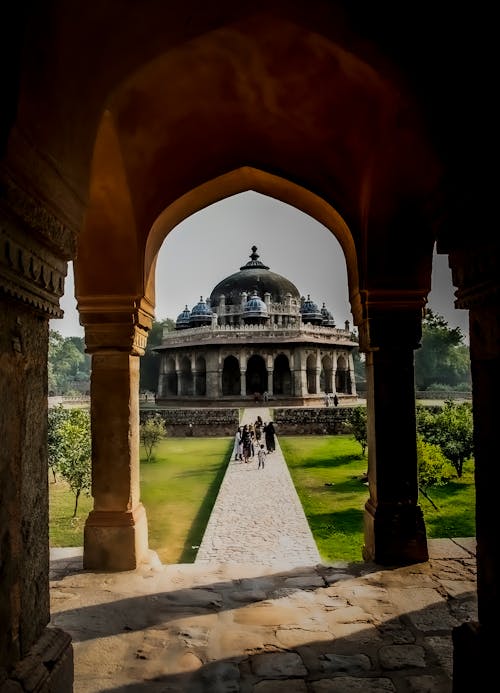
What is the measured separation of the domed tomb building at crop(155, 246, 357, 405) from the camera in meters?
33.9

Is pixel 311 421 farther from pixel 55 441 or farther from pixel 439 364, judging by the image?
pixel 439 364

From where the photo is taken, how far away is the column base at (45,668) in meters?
2.12

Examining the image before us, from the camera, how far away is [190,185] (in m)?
5.51

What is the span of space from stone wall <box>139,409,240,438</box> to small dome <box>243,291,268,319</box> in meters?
14.4

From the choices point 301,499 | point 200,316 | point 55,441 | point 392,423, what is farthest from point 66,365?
point 392,423

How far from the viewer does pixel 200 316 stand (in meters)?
38.9

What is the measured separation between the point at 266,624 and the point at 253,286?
3914 cm

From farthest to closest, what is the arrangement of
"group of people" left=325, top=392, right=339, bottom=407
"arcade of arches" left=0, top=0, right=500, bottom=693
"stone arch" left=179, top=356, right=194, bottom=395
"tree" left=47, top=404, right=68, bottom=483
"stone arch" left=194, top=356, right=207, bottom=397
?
"stone arch" left=179, top=356, right=194, bottom=395 → "stone arch" left=194, top=356, right=207, bottom=397 → "group of people" left=325, top=392, right=339, bottom=407 → "tree" left=47, top=404, right=68, bottom=483 → "arcade of arches" left=0, top=0, right=500, bottom=693

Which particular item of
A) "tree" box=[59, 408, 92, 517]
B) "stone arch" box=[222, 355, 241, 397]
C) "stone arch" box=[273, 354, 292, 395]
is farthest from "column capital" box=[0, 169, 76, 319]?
"stone arch" box=[222, 355, 241, 397]

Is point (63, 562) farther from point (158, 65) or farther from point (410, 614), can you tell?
point (158, 65)

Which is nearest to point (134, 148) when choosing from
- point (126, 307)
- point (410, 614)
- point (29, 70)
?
point (126, 307)

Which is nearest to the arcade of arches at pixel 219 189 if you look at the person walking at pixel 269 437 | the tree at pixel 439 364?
the person walking at pixel 269 437

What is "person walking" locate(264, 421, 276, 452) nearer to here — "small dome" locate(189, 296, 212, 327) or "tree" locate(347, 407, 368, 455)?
"tree" locate(347, 407, 368, 455)

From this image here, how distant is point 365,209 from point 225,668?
13.1ft
